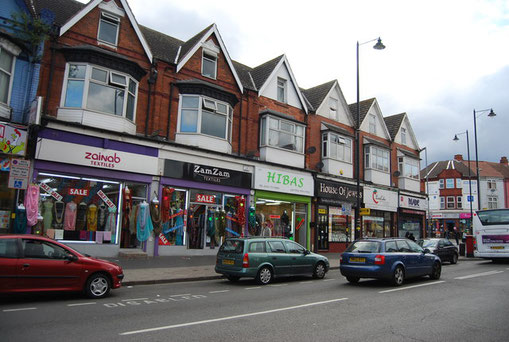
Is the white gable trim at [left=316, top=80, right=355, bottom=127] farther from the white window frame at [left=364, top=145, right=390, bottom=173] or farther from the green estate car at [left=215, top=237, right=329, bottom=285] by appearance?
the green estate car at [left=215, top=237, right=329, bottom=285]

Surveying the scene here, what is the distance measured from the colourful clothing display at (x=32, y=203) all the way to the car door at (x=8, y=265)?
19.7ft

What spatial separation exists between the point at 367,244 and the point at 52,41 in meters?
14.2

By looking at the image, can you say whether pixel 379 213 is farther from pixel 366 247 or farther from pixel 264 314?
pixel 264 314

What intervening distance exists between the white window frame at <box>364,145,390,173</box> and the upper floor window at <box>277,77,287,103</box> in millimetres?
8823

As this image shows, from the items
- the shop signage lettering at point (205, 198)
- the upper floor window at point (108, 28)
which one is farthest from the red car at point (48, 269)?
the upper floor window at point (108, 28)

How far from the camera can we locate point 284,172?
22.1m

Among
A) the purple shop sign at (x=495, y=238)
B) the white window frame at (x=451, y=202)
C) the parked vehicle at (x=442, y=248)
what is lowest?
the parked vehicle at (x=442, y=248)

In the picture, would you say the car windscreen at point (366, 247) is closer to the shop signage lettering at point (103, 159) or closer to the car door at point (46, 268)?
the car door at point (46, 268)

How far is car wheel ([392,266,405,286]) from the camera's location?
11373 mm

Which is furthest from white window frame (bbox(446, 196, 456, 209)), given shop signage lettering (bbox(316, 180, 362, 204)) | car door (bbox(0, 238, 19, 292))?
car door (bbox(0, 238, 19, 292))

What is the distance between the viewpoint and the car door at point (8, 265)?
7.89 metres

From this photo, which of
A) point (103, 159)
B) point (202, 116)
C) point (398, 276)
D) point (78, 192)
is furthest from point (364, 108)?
point (78, 192)

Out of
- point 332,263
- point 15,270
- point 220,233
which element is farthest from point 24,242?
point 332,263

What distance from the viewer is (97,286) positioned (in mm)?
8992
